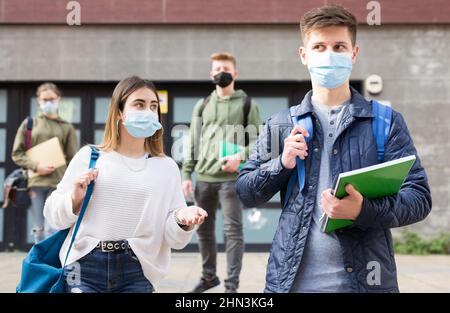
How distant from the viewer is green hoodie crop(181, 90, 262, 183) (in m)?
4.84

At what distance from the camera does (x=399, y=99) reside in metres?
9.20

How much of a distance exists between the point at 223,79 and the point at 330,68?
Result: 280 cm

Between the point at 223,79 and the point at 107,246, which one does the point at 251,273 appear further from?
the point at 107,246

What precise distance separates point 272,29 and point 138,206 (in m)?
6.99

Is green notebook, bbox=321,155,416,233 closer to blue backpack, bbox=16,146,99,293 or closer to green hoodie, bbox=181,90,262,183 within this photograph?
blue backpack, bbox=16,146,99,293

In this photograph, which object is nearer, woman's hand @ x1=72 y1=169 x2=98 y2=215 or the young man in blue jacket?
the young man in blue jacket

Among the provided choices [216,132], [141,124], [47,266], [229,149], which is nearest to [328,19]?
[141,124]

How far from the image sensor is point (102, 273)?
2520mm

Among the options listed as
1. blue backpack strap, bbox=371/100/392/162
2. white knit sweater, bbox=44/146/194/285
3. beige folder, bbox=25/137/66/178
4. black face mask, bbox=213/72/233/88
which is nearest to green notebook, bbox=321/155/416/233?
blue backpack strap, bbox=371/100/392/162

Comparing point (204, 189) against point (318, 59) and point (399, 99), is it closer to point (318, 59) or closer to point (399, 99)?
point (318, 59)

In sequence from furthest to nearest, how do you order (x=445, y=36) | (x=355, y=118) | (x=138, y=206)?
(x=445, y=36) → (x=138, y=206) → (x=355, y=118)

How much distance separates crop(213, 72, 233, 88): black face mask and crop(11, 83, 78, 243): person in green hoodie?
5.93ft

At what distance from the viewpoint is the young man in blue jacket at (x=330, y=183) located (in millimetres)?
2129
